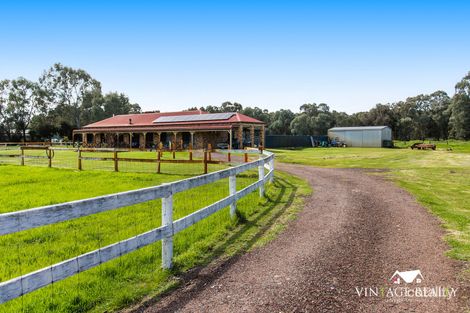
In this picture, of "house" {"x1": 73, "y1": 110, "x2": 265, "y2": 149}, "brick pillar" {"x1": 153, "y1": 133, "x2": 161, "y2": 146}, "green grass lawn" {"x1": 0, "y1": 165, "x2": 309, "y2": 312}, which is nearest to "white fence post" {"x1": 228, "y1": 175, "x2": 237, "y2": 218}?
"green grass lawn" {"x1": 0, "y1": 165, "x2": 309, "y2": 312}

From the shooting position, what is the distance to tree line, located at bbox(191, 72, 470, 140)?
82.6 m

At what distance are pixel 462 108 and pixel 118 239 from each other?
75.3 metres

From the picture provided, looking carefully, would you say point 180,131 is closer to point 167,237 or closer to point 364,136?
point 364,136

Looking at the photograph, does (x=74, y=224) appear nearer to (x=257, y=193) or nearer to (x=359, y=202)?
(x=257, y=193)

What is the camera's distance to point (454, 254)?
18.7 ft

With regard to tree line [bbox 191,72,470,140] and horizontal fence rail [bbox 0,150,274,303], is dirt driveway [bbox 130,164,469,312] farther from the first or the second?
tree line [bbox 191,72,470,140]

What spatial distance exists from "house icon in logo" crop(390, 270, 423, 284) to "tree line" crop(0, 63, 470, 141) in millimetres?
73531

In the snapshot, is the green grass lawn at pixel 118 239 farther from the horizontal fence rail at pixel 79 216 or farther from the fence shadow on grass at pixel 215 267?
the horizontal fence rail at pixel 79 216

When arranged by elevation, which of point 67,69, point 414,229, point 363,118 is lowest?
point 414,229

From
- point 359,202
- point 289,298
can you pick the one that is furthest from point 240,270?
point 359,202

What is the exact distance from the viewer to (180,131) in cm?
4266

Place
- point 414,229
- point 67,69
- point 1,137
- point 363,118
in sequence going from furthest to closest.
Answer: point 363,118 < point 67,69 < point 1,137 < point 414,229

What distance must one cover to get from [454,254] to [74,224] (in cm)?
721

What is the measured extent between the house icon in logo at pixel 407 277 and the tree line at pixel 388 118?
245 ft
